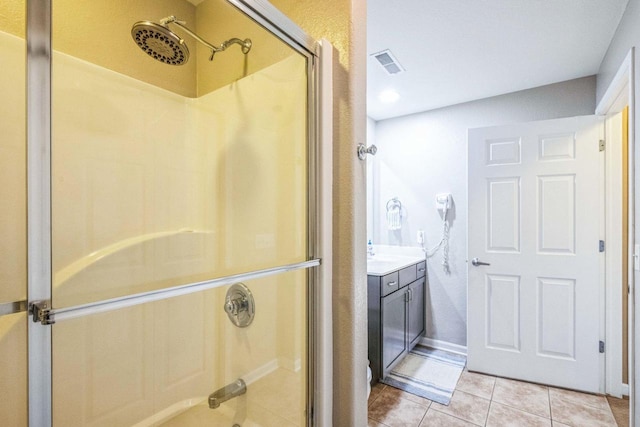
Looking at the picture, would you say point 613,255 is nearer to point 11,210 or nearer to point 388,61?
point 388,61

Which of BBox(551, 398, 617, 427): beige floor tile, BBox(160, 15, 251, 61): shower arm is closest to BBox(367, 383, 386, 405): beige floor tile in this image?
BBox(551, 398, 617, 427): beige floor tile

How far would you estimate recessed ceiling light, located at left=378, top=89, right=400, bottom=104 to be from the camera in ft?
8.75

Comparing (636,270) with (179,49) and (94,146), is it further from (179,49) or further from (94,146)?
(94,146)

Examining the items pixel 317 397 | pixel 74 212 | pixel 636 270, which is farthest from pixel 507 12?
pixel 74 212

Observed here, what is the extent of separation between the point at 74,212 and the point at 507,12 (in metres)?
2.30

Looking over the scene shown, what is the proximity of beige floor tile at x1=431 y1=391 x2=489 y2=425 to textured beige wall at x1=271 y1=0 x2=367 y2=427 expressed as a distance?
3.56 feet

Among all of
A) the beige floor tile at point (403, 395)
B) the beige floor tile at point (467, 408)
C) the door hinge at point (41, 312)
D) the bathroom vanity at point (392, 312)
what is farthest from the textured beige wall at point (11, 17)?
the beige floor tile at point (467, 408)

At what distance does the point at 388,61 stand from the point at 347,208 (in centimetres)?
146

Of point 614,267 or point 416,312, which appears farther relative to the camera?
point 416,312

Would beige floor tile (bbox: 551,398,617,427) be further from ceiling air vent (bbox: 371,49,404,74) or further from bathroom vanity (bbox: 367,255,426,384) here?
ceiling air vent (bbox: 371,49,404,74)

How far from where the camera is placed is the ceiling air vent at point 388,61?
2050 millimetres

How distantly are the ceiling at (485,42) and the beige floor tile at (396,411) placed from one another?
2.38m

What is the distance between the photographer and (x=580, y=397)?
2.11 metres

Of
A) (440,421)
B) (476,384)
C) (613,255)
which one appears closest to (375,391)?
(440,421)
